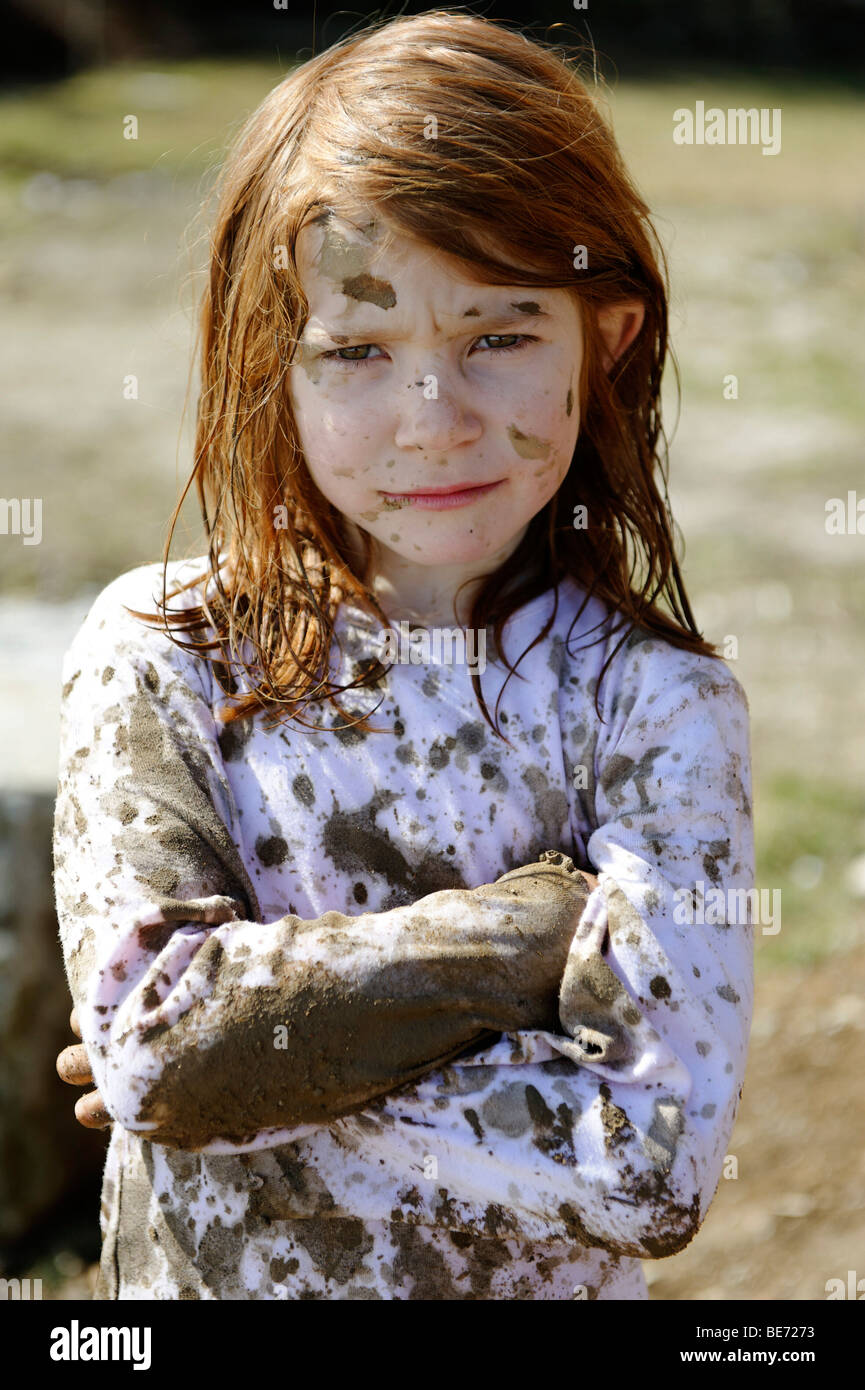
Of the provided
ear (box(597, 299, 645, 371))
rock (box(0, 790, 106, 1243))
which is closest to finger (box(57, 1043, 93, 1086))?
ear (box(597, 299, 645, 371))

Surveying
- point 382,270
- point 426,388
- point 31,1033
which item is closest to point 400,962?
point 426,388

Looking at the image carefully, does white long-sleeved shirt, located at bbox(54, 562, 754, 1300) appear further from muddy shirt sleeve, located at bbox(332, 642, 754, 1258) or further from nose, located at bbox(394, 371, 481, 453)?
nose, located at bbox(394, 371, 481, 453)

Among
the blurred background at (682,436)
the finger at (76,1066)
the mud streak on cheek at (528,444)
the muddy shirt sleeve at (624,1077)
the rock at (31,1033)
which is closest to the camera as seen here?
the muddy shirt sleeve at (624,1077)

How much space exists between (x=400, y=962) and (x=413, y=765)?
0.30 meters

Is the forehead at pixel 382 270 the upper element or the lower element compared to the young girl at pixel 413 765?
upper

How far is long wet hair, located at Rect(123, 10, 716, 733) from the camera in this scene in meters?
1.62

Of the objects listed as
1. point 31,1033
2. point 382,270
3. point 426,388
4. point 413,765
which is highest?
point 382,270

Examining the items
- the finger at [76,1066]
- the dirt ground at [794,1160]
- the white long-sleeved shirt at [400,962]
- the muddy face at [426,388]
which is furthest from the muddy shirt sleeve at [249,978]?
the dirt ground at [794,1160]

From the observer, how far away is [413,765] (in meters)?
1.79

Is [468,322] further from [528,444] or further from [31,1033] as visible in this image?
[31,1033]

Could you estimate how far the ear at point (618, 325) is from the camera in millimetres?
1812

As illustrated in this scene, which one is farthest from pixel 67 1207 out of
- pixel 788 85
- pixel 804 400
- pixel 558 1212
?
pixel 788 85

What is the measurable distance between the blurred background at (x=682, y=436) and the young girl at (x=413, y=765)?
25cm

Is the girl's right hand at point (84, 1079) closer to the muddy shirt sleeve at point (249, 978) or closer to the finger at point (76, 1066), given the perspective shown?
the finger at point (76, 1066)
